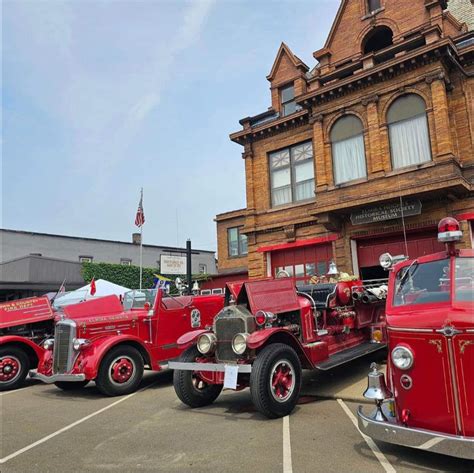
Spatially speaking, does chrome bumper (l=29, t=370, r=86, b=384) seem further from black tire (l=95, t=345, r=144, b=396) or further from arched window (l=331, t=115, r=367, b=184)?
arched window (l=331, t=115, r=367, b=184)

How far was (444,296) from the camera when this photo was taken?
13.5ft

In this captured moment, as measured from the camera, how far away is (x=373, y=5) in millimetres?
15359

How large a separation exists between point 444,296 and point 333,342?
3727 millimetres

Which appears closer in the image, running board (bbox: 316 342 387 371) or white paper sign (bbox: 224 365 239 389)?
white paper sign (bbox: 224 365 239 389)

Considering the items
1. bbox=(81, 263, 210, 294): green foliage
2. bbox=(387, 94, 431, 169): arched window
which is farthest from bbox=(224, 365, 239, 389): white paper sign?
bbox=(81, 263, 210, 294): green foliage

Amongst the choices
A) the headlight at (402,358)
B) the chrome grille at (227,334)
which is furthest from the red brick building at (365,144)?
the headlight at (402,358)

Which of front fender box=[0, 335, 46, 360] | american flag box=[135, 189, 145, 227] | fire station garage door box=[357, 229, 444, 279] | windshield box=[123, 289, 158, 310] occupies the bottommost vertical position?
front fender box=[0, 335, 46, 360]

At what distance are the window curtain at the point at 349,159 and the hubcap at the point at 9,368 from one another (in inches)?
424

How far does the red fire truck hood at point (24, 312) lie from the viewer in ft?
33.7

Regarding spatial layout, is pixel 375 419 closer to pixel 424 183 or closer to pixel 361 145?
pixel 424 183

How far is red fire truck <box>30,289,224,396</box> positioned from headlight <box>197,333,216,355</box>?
227 cm

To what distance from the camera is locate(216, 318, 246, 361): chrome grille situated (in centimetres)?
628

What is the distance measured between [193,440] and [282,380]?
4.84ft

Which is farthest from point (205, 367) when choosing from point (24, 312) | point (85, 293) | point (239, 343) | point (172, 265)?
point (172, 265)
